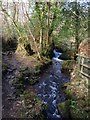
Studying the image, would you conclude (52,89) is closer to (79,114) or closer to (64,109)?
(64,109)

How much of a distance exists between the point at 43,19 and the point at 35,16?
597 millimetres

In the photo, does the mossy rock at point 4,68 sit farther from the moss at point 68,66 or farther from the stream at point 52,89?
the moss at point 68,66

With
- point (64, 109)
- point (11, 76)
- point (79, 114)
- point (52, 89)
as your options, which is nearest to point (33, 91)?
point (52, 89)

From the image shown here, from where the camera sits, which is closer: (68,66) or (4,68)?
(4,68)

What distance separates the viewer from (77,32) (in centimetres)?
1480

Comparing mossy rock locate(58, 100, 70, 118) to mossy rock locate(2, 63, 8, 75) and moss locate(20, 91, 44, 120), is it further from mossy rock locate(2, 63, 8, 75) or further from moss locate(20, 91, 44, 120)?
mossy rock locate(2, 63, 8, 75)

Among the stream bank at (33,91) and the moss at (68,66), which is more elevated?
the moss at (68,66)

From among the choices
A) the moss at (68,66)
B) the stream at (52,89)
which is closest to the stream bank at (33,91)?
the stream at (52,89)

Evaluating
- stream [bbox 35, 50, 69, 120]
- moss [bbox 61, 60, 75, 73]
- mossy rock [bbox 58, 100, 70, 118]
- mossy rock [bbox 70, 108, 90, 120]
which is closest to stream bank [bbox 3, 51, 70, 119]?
stream [bbox 35, 50, 69, 120]

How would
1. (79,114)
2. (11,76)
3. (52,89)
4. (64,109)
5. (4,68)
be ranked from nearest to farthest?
(79,114)
(64,109)
(52,89)
(11,76)
(4,68)

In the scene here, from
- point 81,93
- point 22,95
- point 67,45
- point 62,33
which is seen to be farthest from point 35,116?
point 67,45

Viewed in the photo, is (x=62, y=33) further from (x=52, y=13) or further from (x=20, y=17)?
(x=20, y=17)

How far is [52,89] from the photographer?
34.6ft

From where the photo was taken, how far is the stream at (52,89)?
8.72 meters
